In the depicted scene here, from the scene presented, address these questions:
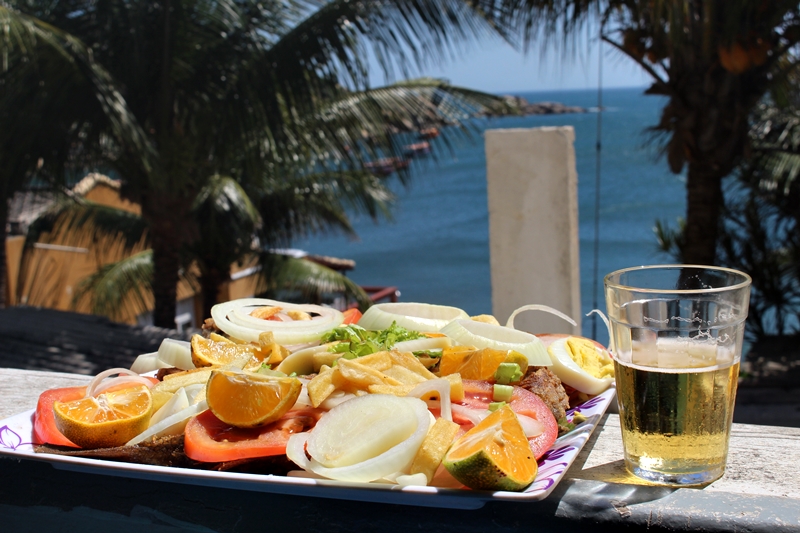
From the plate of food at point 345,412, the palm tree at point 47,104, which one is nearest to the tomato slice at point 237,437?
the plate of food at point 345,412

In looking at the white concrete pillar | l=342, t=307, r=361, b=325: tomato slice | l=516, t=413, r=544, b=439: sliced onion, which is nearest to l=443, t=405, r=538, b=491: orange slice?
l=516, t=413, r=544, b=439: sliced onion

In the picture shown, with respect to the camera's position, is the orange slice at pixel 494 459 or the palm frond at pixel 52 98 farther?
the palm frond at pixel 52 98

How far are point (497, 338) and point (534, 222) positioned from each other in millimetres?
3003

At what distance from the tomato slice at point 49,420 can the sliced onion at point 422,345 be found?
2.05 ft

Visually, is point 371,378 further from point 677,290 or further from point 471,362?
point 677,290

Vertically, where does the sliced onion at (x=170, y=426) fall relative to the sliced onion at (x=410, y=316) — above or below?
below

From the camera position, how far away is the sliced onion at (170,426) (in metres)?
1.29

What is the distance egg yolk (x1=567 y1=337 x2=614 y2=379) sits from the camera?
1.61 m

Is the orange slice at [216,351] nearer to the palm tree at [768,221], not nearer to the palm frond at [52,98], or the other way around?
the palm frond at [52,98]

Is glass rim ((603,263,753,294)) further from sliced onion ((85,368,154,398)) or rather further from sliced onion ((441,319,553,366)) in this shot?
sliced onion ((85,368,154,398))

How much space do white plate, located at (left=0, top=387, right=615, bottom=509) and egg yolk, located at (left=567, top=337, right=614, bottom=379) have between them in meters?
0.25


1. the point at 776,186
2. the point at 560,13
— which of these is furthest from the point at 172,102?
the point at 776,186

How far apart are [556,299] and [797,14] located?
3.30m

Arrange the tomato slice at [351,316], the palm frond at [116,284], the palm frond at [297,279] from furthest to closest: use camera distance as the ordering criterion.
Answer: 1. the palm frond at [297,279]
2. the palm frond at [116,284]
3. the tomato slice at [351,316]
